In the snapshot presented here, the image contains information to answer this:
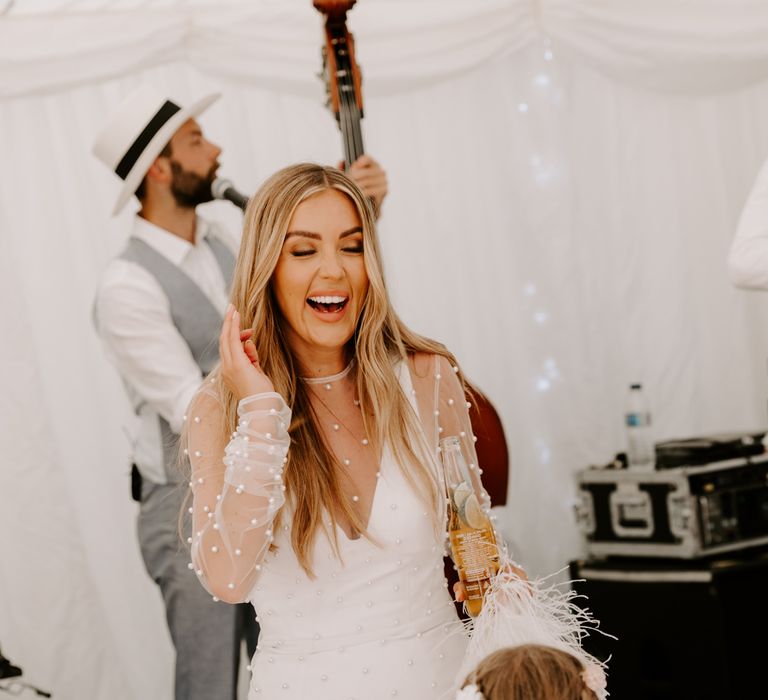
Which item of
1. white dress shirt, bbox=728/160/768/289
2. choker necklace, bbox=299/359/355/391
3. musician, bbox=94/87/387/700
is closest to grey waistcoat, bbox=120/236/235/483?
musician, bbox=94/87/387/700

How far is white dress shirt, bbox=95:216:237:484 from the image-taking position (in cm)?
315

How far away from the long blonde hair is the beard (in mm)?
1372

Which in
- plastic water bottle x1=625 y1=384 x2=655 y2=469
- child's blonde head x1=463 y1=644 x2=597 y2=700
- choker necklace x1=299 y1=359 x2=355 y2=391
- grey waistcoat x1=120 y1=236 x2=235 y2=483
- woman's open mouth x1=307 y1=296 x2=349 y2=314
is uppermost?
grey waistcoat x1=120 y1=236 x2=235 y2=483

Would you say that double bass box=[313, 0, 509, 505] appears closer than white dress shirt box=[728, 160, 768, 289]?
Yes

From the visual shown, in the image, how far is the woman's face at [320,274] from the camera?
2.05 metres

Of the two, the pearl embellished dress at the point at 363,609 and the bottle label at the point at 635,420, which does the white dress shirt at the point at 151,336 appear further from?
the bottle label at the point at 635,420

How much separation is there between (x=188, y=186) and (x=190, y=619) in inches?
49.8

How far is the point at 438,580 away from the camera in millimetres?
2125

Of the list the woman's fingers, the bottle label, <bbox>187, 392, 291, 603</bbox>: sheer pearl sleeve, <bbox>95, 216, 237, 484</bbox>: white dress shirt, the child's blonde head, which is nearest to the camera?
the child's blonde head

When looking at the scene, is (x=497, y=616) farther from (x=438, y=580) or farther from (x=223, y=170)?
(x=223, y=170)

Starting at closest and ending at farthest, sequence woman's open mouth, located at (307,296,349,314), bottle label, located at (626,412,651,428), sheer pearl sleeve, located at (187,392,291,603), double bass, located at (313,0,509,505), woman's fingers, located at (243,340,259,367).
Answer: sheer pearl sleeve, located at (187,392,291,603), woman's fingers, located at (243,340,259,367), woman's open mouth, located at (307,296,349,314), double bass, located at (313,0,509,505), bottle label, located at (626,412,651,428)

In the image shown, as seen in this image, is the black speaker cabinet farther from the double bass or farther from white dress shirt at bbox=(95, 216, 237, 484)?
white dress shirt at bbox=(95, 216, 237, 484)

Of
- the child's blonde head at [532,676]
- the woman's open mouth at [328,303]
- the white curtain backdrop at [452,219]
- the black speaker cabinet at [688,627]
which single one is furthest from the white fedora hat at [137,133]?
the child's blonde head at [532,676]

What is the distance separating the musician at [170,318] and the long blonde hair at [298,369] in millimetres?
908
